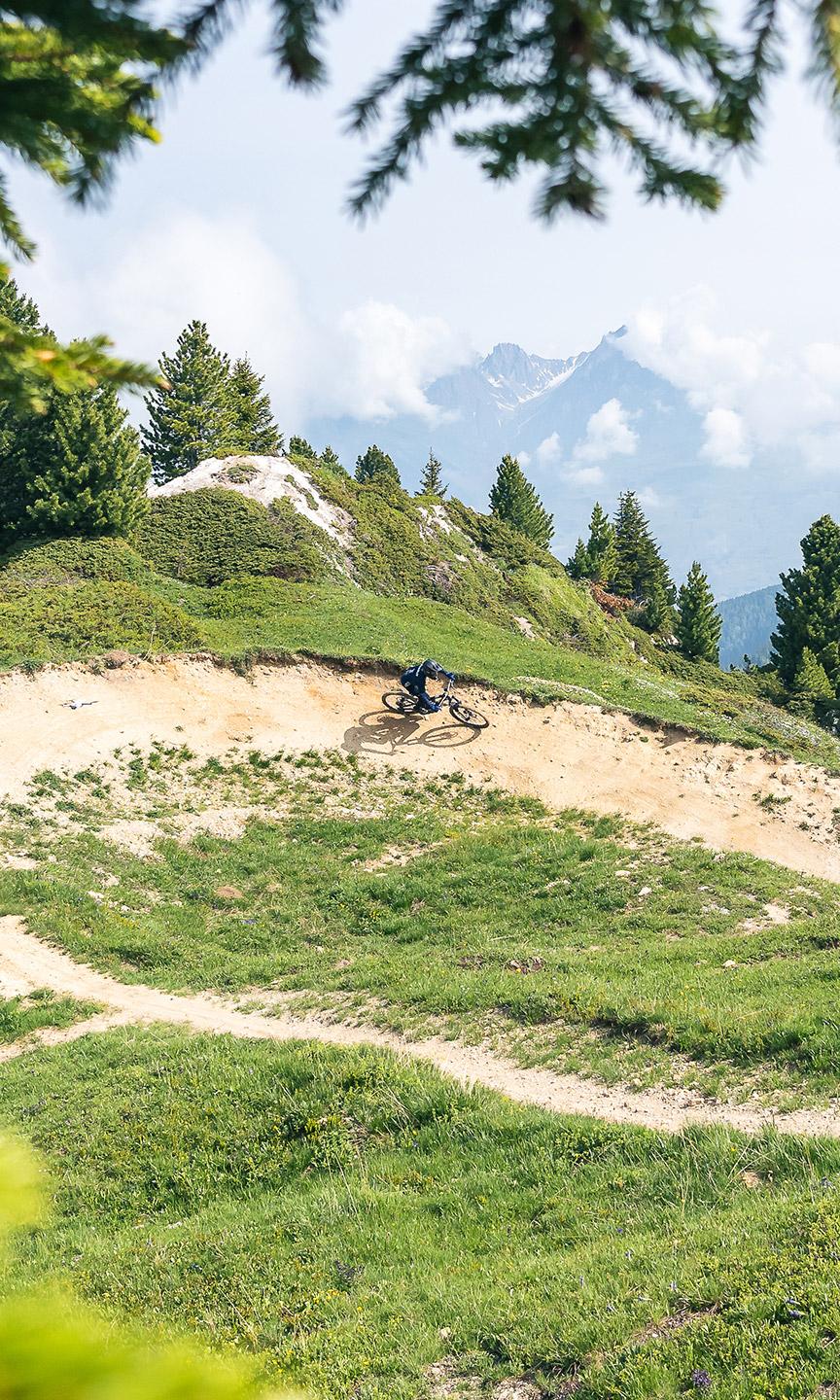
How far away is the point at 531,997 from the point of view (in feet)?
44.9

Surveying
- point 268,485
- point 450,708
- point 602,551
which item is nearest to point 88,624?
point 450,708

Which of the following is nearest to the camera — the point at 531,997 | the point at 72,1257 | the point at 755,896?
the point at 72,1257

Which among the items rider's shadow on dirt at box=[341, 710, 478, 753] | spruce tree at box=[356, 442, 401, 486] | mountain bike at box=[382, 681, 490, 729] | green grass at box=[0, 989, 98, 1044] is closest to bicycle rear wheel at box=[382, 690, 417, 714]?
mountain bike at box=[382, 681, 490, 729]

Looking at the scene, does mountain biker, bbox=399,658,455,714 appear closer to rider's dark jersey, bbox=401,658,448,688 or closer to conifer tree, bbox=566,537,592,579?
rider's dark jersey, bbox=401,658,448,688

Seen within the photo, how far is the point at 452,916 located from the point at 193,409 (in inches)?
2243

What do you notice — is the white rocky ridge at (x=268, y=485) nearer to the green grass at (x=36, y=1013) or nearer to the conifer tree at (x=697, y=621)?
the conifer tree at (x=697, y=621)

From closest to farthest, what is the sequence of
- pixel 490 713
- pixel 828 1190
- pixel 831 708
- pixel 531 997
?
pixel 828 1190 → pixel 531 997 → pixel 490 713 → pixel 831 708

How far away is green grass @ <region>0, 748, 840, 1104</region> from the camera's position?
A: 12.3 meters

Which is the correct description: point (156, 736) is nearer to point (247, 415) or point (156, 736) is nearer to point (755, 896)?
point (755, 896)

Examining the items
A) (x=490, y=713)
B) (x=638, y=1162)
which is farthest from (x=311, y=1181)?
(x=490, y=713)

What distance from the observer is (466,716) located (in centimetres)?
2891

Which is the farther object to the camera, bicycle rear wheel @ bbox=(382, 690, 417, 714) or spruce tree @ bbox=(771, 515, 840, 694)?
spruce tree @ bbox=(771, 515, 840, 694)

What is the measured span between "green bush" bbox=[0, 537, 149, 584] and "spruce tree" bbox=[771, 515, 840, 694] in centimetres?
4536

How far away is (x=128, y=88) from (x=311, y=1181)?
10.0m
